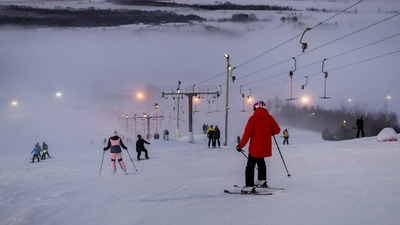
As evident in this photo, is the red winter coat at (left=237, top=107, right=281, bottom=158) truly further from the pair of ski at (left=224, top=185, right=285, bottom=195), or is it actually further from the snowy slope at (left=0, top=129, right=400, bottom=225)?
the snowy slope at (left=0, top=129, right=400, bottom=225)

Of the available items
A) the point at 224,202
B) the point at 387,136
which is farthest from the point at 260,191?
the point at 387,136

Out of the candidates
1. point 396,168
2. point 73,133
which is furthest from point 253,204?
point 73,133

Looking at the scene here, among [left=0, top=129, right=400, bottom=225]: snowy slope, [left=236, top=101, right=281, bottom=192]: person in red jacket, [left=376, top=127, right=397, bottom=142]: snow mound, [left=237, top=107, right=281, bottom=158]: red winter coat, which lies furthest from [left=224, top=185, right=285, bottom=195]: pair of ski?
[left=376, top=127, right=397, bottom=142]: snow mound

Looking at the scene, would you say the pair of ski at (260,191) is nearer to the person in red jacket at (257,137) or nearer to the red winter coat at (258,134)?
the person in red jacket at (257,137)

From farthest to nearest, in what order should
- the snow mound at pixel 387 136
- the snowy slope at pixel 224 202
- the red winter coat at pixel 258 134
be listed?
the snow mound at pixel 387 136, the red winter coat at pixel 258 134, the snowy slope at pixel 224 202

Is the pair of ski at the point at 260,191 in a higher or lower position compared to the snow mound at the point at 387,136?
lower

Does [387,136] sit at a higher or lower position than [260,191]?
higher

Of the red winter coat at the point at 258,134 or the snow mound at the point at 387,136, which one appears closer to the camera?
the red winter coat at the point at 258,134

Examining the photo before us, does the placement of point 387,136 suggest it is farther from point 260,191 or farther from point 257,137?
point 257,137

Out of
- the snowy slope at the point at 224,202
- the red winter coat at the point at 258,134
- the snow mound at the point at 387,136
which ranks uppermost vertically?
the red winter coat at the point at 258,134

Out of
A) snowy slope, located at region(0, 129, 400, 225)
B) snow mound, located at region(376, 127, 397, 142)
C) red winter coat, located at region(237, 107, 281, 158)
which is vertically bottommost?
snowy slope, located at region(0, 129, 400, 225)

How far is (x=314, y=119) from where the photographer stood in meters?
130

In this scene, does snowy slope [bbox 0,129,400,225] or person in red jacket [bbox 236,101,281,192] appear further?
person in red jacket [bbox 236,101,281,192]

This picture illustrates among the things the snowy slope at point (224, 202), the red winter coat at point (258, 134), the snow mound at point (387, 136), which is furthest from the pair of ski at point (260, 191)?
the snow mound at point (387, 136)
